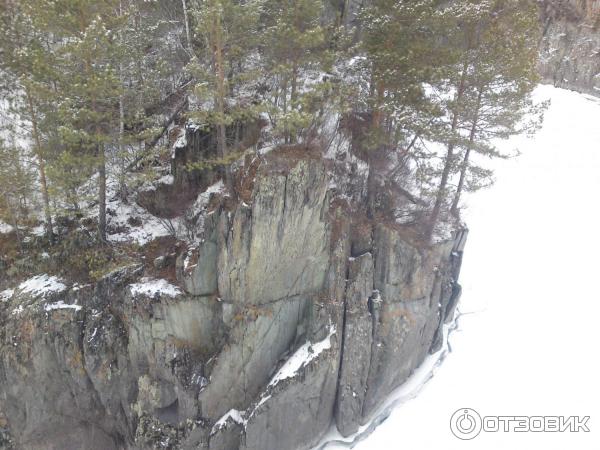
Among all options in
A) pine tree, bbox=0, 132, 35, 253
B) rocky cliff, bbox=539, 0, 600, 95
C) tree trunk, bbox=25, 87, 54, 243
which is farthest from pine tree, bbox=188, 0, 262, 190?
rocky cliff, bbox=539, 0, 600, 95

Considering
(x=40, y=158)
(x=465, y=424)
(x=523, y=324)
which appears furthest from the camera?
(x=523, y=324)

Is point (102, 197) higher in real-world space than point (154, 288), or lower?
higher

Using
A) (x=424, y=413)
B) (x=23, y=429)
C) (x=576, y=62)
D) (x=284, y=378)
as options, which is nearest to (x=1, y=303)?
(x=23, y=429)

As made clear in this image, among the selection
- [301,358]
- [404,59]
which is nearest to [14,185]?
[301,358]

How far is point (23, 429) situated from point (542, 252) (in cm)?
2413

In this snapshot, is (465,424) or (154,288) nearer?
(154,288)

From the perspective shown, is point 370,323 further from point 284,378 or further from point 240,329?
point 240,329

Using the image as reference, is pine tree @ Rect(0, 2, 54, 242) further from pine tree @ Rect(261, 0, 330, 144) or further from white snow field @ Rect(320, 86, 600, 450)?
white snow field @ Rect(320, 86, 600, 450)

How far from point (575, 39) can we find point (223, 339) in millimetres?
42520

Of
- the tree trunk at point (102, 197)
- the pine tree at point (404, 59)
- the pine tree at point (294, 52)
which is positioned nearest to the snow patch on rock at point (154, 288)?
the tree trunk at point (102, 197)

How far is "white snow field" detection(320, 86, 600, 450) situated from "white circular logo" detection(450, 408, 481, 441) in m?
0.16

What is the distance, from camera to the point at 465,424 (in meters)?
13.7

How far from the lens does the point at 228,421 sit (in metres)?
12.3

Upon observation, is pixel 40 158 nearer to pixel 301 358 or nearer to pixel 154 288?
pixel 154 288
